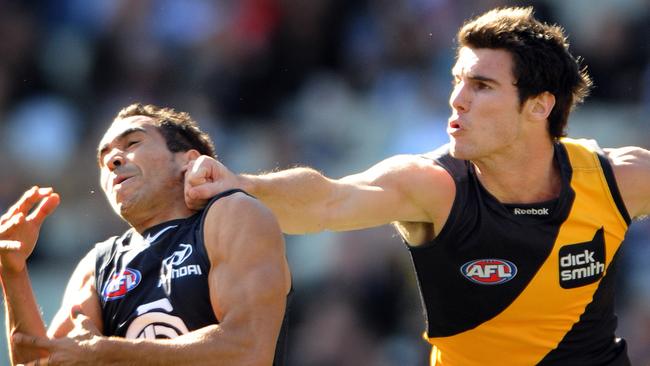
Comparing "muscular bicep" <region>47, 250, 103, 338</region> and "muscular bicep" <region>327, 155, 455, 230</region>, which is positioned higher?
"muscular bicep" <region>327, 155, 455, 230</region>

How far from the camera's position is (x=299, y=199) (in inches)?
215

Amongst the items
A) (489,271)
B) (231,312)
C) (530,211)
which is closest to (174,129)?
(231,312)

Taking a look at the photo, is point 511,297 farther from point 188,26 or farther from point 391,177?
point 188,26

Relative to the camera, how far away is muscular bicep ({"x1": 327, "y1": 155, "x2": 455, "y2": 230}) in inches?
216

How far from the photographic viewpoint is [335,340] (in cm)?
826

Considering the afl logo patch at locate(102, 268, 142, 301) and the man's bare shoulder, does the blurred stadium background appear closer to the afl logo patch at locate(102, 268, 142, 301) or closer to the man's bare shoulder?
the afl logo patch at locate(102, 268, 142, 301)

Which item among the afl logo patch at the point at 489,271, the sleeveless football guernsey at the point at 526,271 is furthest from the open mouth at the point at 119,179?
the afl logo patch at the point at 489,271

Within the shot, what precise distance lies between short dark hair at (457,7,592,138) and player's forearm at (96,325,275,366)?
2.34 m

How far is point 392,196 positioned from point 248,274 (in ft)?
4.86

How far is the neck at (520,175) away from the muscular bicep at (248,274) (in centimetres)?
166

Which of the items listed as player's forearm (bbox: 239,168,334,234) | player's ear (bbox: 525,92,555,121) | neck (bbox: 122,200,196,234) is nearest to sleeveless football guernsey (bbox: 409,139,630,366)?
player's ear (bbox: 525,92,555,121)

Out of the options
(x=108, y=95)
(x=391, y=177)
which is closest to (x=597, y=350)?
(x=391, y=177)

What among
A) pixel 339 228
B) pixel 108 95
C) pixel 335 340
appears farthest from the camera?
pixel 108 95

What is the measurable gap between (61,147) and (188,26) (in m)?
1.50
